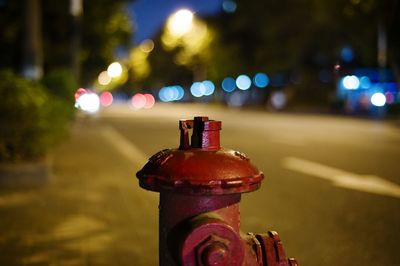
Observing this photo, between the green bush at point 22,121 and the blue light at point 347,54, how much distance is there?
36.0m

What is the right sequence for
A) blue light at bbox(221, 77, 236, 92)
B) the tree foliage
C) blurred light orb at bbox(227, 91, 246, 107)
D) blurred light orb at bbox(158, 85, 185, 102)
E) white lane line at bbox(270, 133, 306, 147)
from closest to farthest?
white lane line at bbox(270, 133, 306, 147), the tree foliage, blurred light orb at bbox(227, 91, 246, 107), blue light at bbox(221, 77, 236, 92), blurred light orb at bbox(158, 85, 185, 102)

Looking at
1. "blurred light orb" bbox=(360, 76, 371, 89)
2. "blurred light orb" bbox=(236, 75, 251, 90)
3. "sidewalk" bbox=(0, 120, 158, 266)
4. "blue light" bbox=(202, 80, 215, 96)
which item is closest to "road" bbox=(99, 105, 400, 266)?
"sidewalk" bbox=(0, 120, 158, 266)

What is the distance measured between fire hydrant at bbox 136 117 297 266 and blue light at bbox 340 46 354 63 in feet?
135

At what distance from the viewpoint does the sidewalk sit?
5328 millimetres

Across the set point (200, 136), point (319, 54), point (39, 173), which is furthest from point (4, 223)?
point (319, 54)

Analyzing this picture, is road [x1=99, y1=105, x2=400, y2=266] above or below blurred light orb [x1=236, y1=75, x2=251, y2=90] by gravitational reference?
below

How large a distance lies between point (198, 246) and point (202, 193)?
0.24 m

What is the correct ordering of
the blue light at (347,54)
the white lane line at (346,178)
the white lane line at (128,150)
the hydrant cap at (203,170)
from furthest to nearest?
the blue light at (347,54) → the white lane line at (128,150) → the white lane line at (346,178) → the hydrant cap at (203,170)

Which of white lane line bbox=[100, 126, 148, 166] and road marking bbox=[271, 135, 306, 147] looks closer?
white lane line bbox=[100, 126, 148, 166]

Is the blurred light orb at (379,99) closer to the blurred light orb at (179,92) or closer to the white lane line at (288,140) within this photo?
the white lane line at (288,140)

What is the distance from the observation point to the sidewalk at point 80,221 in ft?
17.5

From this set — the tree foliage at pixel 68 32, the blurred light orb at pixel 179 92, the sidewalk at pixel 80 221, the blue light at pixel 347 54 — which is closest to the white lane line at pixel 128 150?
the sidewalk at pixel 80 221

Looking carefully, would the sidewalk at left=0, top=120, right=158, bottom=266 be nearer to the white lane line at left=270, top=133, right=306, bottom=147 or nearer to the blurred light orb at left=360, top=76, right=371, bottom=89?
the white lane line at left=270, top=133, right=306, bottom=147

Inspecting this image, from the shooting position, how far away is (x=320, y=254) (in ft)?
17.7
